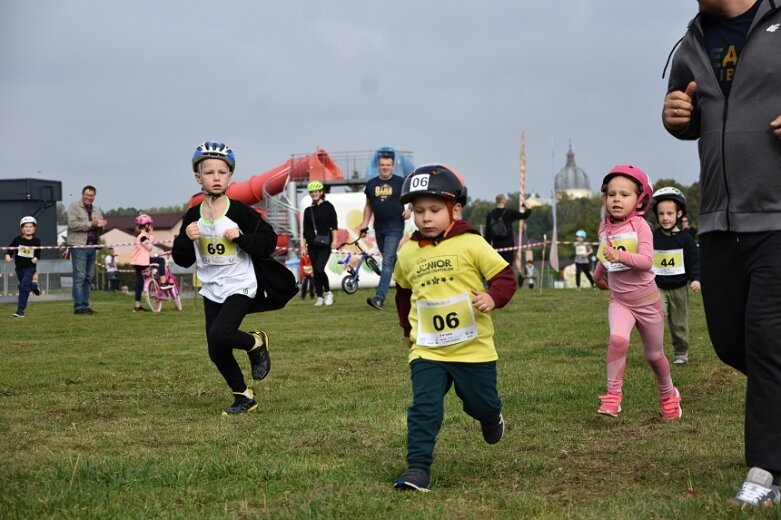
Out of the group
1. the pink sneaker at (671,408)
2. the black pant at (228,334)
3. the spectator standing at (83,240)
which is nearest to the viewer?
the pink sneaker at (671,408)

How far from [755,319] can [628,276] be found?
10.6 feet

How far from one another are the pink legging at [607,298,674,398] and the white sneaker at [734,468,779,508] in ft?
9.41

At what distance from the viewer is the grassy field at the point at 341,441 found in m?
4.87

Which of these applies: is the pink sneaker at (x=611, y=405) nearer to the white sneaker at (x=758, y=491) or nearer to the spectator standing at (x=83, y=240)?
the white sneaker at (x=758, y=491)

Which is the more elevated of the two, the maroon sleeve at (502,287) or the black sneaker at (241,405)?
the maroon sleeve at (502,287)

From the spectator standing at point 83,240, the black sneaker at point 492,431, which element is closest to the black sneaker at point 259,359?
the black sneaker at point 492,431

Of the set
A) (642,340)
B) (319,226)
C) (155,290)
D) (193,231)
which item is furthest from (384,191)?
(642,340)

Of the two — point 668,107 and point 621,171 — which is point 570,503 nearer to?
point 668,107

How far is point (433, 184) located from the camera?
18.2ft

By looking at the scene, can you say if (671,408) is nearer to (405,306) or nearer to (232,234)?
(405,306)

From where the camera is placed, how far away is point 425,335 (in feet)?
18.4

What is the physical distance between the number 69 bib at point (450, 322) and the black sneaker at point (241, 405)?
2792 mm

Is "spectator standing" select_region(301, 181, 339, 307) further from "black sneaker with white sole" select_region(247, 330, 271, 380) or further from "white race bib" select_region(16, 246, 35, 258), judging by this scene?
"black sneaker with white sole" select_region(247, 330, 271, 380)

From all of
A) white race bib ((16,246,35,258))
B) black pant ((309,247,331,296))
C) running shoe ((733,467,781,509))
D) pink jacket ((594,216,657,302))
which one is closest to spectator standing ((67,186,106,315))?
white race bib ((16,246,35,258))
